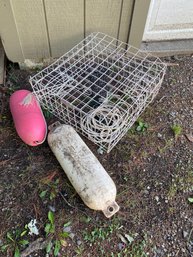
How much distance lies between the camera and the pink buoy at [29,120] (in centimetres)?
150

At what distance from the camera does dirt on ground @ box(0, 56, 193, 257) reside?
51.8 inches

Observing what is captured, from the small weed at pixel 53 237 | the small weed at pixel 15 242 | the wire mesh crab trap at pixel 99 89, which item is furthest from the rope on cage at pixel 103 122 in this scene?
the small weed at pixel 15 242

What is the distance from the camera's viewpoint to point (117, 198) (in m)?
1.45

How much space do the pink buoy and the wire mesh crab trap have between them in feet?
0.28

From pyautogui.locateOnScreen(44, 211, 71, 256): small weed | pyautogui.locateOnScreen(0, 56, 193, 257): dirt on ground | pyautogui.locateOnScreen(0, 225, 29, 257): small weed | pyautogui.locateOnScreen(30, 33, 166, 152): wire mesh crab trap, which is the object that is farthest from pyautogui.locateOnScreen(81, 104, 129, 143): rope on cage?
pyautogui.locateOnScreen(0, 225, 29, 257): small weed

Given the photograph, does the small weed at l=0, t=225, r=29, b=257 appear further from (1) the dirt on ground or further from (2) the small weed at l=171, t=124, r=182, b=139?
(2) the small weed at l=171, t=124, r=182, b=139

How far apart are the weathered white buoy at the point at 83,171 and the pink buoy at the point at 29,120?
7cm

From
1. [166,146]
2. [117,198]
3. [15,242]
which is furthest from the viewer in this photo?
[166,146]

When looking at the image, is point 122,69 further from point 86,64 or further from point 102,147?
point 102,147

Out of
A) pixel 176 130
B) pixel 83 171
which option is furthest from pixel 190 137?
pixel 83 171

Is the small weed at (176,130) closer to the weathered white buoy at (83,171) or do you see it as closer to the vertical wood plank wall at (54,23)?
the weathered white buoy at (83,171)

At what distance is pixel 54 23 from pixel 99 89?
21.6 inches

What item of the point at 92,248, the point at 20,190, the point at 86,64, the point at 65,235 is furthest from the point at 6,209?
the point at 86,64

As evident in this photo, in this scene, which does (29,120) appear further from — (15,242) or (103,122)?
(15,242)
